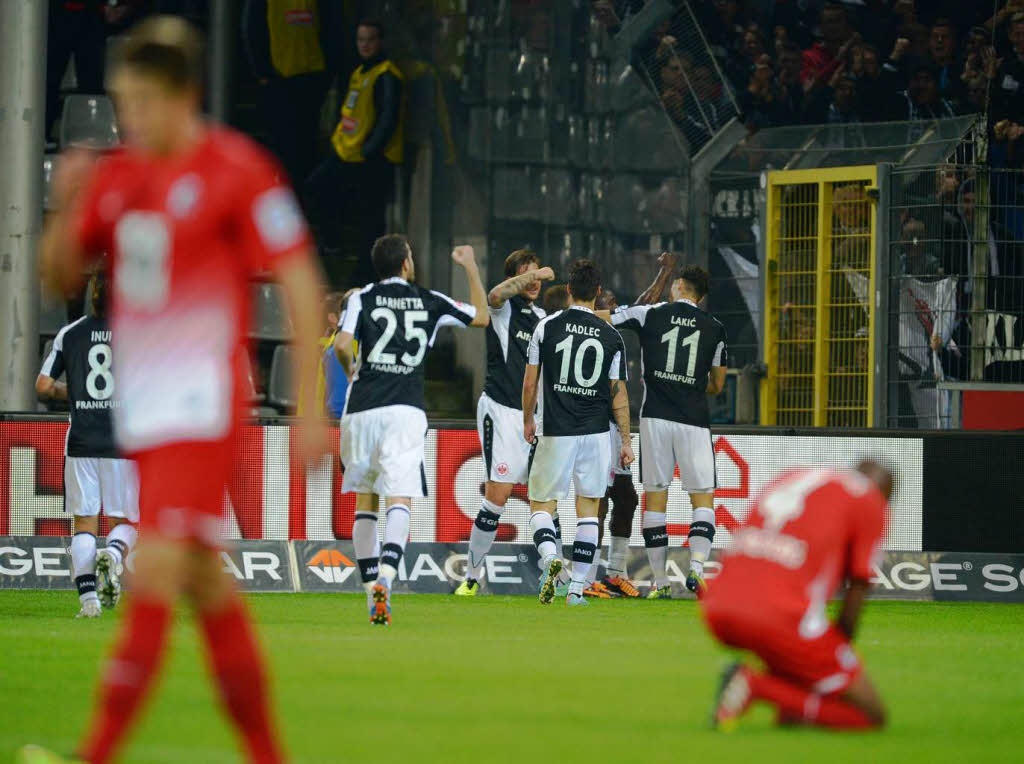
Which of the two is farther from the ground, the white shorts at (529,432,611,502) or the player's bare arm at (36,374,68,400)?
the player's bare arm at (36,374,68,400)

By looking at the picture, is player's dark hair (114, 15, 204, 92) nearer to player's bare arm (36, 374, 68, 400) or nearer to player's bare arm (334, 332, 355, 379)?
player's bare arm (334, 332, 355, 379)

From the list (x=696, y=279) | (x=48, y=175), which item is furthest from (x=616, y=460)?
(x=48, y=175)

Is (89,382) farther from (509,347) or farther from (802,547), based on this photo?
(802,547)

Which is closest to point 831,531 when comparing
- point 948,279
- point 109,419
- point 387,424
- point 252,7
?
point 387,424

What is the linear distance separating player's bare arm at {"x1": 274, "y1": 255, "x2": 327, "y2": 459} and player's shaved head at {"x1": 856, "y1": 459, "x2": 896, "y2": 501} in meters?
2.14

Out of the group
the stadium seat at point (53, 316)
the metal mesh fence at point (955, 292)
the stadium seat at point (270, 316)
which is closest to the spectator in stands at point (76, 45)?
the stadium seat at point (53, 316)

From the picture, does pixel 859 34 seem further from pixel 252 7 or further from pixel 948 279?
pixel 252 7

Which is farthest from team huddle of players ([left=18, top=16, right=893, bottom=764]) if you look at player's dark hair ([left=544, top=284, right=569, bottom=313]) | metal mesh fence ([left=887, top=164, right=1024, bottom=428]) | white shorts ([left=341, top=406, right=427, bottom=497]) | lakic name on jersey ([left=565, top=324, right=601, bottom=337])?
metal mesh fence ([left=887, top=164, right=1024, bottom=428])

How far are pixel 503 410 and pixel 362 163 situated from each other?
7317 millimetres

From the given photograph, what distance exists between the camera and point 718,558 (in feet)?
46.5

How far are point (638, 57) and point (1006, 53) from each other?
3.56 metres

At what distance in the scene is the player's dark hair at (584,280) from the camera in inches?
502

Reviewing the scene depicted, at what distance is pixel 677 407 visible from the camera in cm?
1350

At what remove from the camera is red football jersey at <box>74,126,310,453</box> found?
15.9ft
